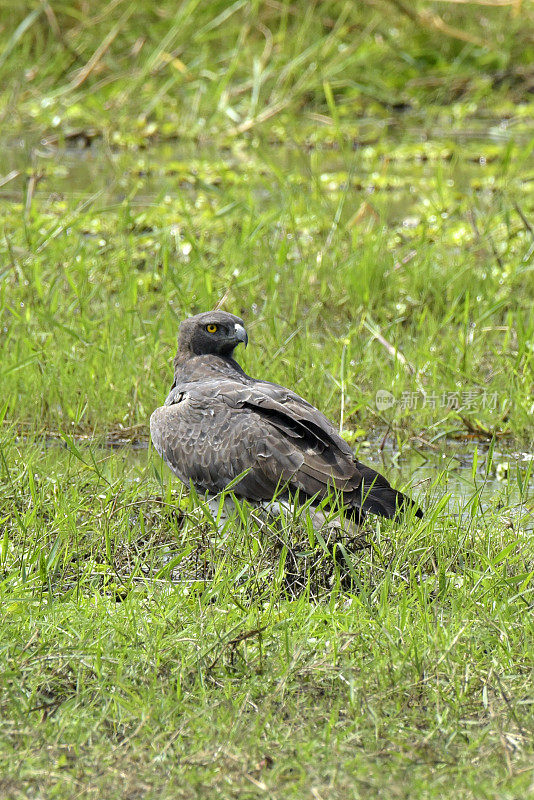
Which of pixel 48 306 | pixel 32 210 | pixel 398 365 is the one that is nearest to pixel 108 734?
pixel 398 365

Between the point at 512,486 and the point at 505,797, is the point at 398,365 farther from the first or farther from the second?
the point at 505,797

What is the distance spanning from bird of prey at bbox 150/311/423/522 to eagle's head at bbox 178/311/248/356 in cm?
26

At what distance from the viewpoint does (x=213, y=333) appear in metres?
5.39

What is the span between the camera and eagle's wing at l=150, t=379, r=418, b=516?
4.58m

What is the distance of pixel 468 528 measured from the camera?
4.41 metres

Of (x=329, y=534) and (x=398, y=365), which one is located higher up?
(x=329, y=534)

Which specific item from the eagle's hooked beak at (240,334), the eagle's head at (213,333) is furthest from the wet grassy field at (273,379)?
the eagle's hooked beak at (240,334)

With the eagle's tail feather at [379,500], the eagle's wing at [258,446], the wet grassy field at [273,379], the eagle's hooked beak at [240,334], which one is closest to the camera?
the wet grassy field at [273,379]

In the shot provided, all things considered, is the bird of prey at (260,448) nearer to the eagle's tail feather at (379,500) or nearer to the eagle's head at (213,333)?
the eagle's tail feather at (379,500)

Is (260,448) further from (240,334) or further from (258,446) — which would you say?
(240,334)

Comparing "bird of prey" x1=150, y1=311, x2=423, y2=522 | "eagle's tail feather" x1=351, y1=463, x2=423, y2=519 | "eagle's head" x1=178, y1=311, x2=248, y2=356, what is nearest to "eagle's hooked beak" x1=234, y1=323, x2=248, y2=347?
"eagle's head" x1=178, y1=311, x2=248, y2=356

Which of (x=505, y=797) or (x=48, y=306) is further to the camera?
(x=48, y=306)

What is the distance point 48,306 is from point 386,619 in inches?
152

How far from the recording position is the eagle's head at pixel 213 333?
5387mm
